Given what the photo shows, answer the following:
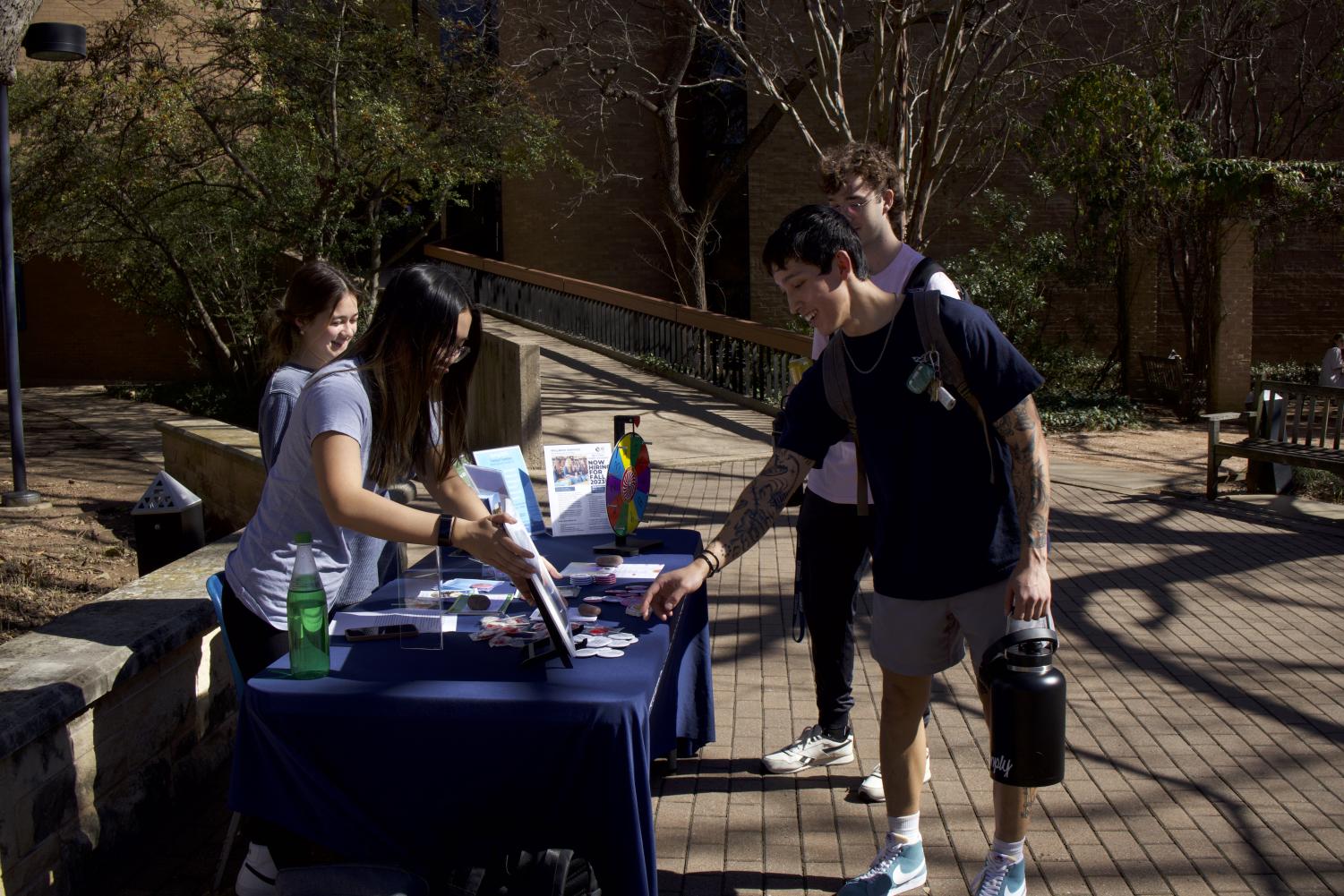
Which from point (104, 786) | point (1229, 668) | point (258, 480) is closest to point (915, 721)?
point (104, 786)

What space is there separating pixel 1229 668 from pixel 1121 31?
18640 millimetres

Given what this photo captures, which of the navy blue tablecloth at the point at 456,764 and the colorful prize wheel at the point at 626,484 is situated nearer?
the navy blue tablecloth at the point at 456,764

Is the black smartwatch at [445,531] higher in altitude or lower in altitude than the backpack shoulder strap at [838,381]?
lower

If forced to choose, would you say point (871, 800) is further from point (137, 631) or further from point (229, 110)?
point (229, 110)

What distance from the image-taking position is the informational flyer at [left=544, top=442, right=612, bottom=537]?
4.21 metres

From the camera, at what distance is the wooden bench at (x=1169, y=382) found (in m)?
18.5

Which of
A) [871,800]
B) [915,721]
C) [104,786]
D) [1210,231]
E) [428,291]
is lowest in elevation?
[871,800]

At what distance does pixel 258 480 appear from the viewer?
732 cm

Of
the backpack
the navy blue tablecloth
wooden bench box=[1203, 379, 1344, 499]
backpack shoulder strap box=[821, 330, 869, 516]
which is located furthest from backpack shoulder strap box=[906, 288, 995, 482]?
wooden bench box=[1203, 379, 1344, 499]

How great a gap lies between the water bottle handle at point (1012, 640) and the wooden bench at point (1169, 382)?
16.9 meters

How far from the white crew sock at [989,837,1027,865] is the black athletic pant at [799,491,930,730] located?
3.46ft

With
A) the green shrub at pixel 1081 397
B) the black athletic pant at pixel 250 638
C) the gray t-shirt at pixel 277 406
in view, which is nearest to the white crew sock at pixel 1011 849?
the black athletic pant at pixel 250 638

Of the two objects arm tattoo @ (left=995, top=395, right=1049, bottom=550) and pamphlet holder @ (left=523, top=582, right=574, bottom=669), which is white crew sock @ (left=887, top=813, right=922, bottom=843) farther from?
pamphlet holder @ (left=523, top=582, right=574, bottom=669)

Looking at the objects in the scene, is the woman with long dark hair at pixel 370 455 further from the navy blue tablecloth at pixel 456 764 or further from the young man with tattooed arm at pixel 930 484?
the young man with tattooed arm at pixel 930 484
